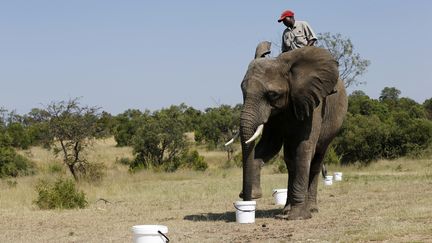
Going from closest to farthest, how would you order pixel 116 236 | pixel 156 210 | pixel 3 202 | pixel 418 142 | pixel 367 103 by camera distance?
pixel 116 236, pixel 156 210, pixel 3 202, pixel 418 142, pixel 367 103

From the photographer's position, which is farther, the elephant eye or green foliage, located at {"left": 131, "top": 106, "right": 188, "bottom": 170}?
green foliage, located at {"left": 131, "top": 106, "right": 188, "bottom": 170}

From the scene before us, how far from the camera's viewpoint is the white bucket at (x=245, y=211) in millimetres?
10305

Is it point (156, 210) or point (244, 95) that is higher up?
point (244, 95)

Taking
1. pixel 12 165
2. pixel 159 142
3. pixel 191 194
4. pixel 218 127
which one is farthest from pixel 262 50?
pixel 218 127

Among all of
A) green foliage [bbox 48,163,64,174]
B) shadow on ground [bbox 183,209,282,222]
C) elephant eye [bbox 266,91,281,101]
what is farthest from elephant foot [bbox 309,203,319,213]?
green foliage [bbox 48,163,64,174]

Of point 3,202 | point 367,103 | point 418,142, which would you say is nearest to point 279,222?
point 3,202

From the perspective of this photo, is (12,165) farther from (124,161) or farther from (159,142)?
(124,161)

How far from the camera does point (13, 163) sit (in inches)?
1238

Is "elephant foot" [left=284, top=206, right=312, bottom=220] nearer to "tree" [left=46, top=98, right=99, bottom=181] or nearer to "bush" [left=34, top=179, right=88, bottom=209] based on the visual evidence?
"bush" [left=34, top=179, right=88, bottom=209]

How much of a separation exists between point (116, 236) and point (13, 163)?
75.5ft

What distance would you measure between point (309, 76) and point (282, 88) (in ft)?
1.49

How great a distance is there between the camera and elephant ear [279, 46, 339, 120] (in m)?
10.3

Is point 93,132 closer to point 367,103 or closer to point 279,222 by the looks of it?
point 279,222

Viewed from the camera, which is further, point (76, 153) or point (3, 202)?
point (76, 153)
